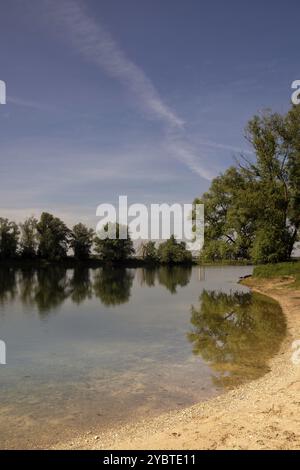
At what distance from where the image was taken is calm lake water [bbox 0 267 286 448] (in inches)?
368

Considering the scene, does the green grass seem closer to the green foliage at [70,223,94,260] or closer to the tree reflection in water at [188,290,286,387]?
the tree reflection in water at [188,290,286,387]

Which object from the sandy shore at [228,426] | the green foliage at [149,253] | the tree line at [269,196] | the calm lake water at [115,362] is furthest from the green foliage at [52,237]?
the sandy shore at [228,426]

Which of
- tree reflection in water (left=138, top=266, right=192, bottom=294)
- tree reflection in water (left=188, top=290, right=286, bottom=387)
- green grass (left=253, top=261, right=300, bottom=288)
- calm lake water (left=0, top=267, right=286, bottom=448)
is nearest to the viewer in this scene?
calm lake water (left=0, top=267, right=286, bottom=448)

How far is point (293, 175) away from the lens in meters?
44.6

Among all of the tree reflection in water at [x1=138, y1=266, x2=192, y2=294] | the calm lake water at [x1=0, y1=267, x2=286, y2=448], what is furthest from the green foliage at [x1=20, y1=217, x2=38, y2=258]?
the calm lake water at [x1=0, y1=267, x2=286, y2=448]

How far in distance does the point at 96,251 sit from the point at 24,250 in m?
19.8

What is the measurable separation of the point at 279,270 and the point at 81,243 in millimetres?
78680

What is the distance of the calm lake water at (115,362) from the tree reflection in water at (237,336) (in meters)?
0.04

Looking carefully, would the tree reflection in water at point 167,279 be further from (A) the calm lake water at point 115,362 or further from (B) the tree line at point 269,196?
(A) the calm lake water at point 115,362

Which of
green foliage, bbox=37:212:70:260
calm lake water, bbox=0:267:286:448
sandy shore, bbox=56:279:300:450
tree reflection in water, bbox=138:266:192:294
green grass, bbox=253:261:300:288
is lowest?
tree reflection in water, bbox=138:266:192:294

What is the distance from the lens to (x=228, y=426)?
7934 millimetres

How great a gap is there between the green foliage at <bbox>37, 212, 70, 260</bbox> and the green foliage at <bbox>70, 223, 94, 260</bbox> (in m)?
2.11

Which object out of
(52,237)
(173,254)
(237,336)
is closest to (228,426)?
(237,336)
